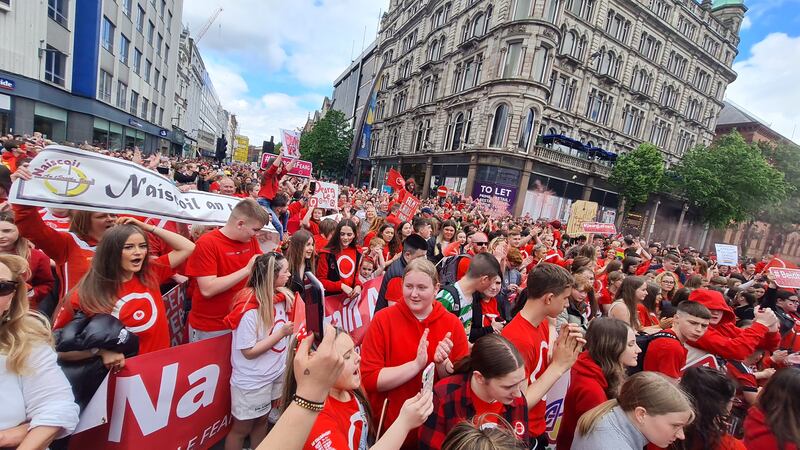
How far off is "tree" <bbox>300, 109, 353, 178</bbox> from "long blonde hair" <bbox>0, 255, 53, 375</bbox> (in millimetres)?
50843

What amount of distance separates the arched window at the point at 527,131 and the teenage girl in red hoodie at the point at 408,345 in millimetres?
26181

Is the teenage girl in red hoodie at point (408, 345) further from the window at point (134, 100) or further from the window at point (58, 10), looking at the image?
the window at point (134, 100)

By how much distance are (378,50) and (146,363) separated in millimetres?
56705

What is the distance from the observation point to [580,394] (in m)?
2.58

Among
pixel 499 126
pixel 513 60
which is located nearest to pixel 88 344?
pixel 499 126

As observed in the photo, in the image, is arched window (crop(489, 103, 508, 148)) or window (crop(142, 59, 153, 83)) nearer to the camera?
arched window (crop(489, 103, 508, 148))

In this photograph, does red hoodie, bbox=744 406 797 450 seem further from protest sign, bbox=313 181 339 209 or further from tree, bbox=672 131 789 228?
tree, bbox=672 131 789 228

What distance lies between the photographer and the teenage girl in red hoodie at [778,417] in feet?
7.61

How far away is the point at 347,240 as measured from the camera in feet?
16.5

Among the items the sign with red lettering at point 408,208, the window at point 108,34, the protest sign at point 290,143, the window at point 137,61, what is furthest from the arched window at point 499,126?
the window at point 137,61

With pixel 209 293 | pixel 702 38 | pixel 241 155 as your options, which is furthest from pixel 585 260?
pixel 241 155

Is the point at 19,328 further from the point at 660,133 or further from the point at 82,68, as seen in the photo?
the point at 660,133

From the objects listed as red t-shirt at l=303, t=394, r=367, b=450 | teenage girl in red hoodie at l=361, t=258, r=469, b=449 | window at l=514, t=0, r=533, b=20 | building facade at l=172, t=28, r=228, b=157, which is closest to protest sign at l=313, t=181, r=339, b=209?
Result: teenage girl in red hoodie at l=361, t=258, r=469, b=449

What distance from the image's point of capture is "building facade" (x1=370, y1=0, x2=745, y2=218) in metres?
26.4
